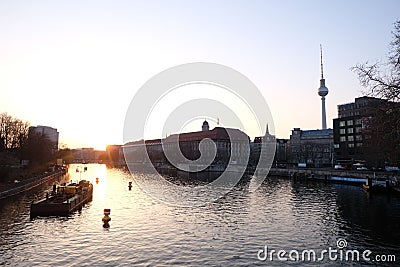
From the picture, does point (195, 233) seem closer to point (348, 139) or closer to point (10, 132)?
point (10, 132)

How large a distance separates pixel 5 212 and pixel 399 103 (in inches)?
1666

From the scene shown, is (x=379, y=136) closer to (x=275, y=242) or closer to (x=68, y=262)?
(x=275, y=242)

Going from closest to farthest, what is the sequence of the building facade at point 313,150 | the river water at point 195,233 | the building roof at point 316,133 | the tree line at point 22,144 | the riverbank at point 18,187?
1. the river water at point 195,233
2. the riverbank at point 18,187
3. the tree line at point 22,144
4. the building facade at point 313,150
5. the building roof at point 316,133

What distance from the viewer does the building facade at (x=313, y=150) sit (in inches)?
5658

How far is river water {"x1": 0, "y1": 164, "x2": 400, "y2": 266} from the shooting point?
22.8 meters

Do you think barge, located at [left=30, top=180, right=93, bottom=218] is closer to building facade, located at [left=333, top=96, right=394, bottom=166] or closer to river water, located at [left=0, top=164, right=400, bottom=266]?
river water, located at [left=0, top=164, right=400, bottom=266]

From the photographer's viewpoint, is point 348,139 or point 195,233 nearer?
point 195,233

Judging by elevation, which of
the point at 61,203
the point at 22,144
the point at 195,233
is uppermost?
the point at 22,144

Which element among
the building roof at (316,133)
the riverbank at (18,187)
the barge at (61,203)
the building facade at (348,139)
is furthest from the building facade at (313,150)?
the barge at (61,203)

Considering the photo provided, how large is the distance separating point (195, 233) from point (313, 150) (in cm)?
12699

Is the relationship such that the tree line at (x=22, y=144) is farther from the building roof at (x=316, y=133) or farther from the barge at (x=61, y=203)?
the building roof at (x=316, y=133)

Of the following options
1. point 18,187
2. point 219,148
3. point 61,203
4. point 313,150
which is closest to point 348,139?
point 313,150

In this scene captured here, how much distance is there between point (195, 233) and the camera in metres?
29.9

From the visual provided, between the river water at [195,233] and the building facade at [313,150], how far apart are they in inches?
3585
